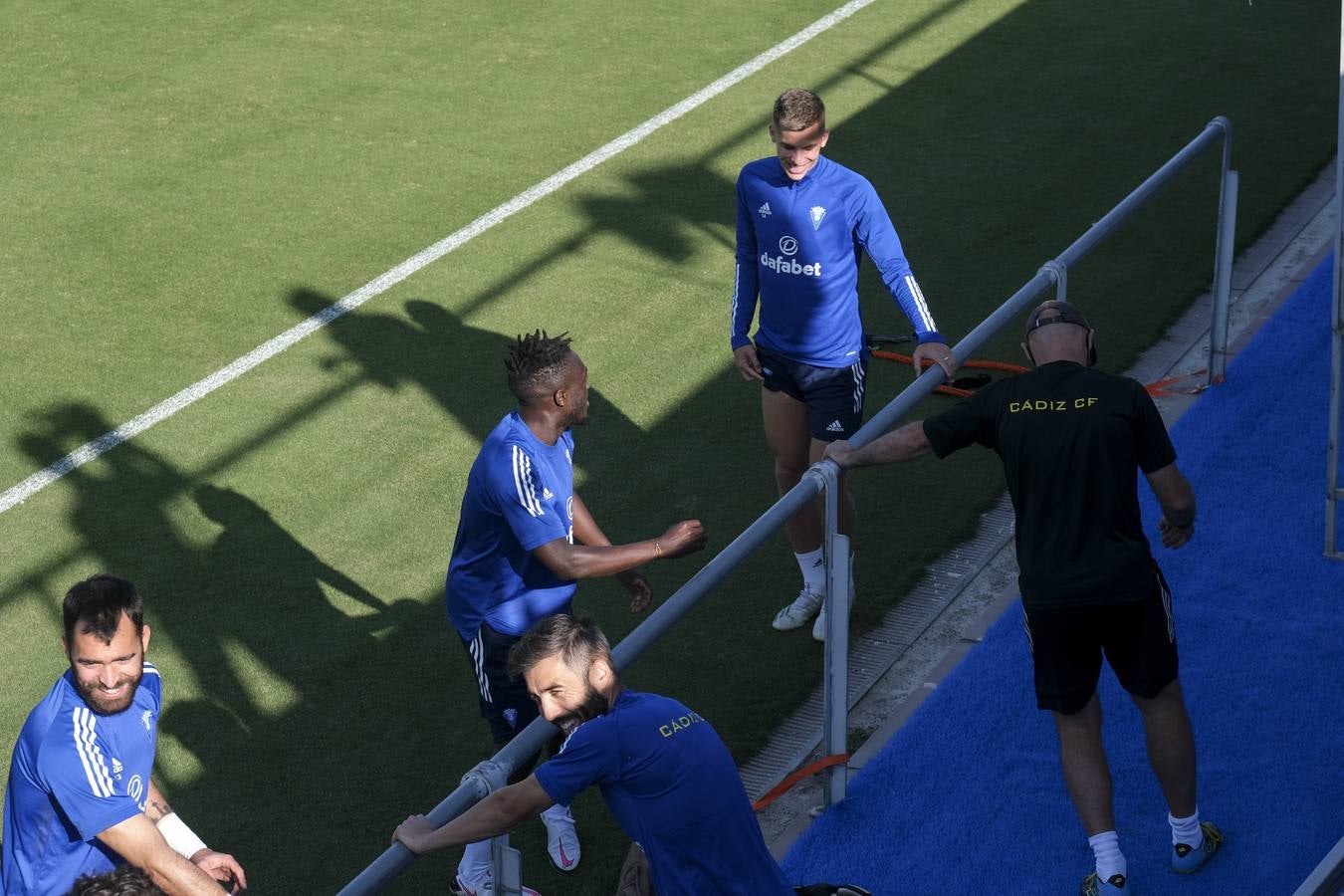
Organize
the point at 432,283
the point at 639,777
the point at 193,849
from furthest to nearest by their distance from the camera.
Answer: the point at 432,283, the point at 193,849, the point at 639,777

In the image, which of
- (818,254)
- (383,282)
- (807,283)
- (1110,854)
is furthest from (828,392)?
(383,282)

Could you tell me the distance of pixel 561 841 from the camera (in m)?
5.40

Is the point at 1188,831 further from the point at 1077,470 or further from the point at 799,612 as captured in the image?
the point at 799,612

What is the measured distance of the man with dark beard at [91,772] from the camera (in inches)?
158

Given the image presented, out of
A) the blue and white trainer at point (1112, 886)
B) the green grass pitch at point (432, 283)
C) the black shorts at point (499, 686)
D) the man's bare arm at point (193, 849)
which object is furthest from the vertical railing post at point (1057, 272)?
the man's bare arm at point (193, 849)

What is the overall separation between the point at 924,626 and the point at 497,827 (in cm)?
323

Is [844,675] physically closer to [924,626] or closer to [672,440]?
[924,626]

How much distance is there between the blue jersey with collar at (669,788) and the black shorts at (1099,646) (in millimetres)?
1362

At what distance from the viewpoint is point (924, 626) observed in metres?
6.56

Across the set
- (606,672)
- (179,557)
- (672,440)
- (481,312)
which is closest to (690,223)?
(481,312)

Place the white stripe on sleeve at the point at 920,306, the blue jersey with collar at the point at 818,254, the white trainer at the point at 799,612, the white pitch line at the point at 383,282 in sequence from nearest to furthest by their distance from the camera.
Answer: the white stripe on sleeve at the point at 920,306
the blue jersey with collar at the point at 818,254
the white trainer at the point at 799,612
the white pitch line at the point at 383,282

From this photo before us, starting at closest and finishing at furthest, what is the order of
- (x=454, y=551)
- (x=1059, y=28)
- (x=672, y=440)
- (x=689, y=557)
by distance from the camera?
(x=454, y=551) → (x=689, y=557) → (x=672, y=440) → (x=1059, y=28)

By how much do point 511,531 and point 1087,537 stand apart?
171 centimetres

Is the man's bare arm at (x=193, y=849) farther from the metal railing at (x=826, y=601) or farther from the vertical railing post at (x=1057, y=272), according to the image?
the vertical railing post at (x=1057, y=272)
